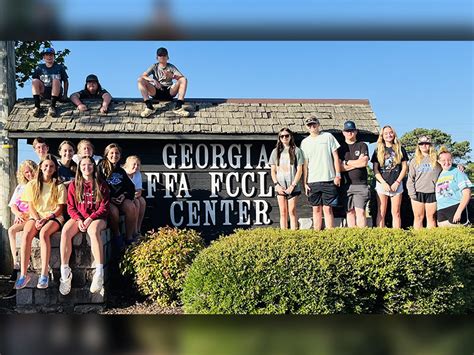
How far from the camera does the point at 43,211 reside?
461cm

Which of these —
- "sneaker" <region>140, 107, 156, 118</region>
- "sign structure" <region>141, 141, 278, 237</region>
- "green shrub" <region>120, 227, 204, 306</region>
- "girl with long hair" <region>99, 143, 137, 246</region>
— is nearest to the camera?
"green shrub" <region>120, 227, 204, 306</region>

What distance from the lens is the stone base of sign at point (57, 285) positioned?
4477 millimetres

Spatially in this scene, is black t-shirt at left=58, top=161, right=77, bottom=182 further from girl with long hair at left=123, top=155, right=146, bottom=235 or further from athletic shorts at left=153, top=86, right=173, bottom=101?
athletic shorts at left=153, top=86, right=173, bottom=101

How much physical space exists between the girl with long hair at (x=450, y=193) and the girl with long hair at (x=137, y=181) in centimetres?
365

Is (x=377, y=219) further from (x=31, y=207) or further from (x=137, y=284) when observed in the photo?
(x=31, y=207)

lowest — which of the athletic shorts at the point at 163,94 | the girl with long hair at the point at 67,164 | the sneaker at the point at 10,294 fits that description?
the sneaker at the point at 10,294

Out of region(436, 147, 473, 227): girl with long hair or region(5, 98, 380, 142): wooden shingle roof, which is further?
region(5, 98, 380, 142): wooden shingle roof

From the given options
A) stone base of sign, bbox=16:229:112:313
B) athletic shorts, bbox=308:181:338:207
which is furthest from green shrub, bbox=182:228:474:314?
athletic shorts, bbox=308:181:338:207

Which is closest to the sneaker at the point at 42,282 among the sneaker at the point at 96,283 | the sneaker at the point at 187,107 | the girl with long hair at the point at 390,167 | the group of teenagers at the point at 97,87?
the sneaker at the point at 96,283

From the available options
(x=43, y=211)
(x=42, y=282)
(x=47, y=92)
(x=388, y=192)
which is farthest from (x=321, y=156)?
(x=47, y=92)

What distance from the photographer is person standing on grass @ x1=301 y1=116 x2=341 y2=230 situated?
5.41 meters

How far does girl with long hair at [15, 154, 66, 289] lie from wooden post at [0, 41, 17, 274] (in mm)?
1382

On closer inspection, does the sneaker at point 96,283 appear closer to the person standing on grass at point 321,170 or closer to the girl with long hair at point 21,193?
the girl with long hair at point 21,193
